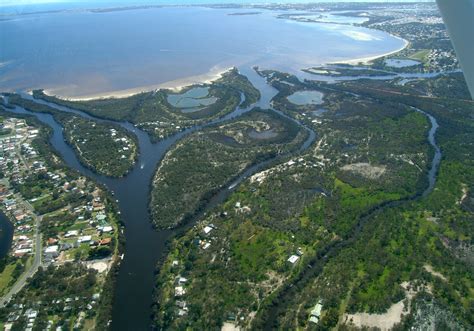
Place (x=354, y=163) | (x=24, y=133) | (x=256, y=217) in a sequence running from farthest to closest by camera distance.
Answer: (x=24, y=133)
(x=354, y=163)
(x=256, y=217)

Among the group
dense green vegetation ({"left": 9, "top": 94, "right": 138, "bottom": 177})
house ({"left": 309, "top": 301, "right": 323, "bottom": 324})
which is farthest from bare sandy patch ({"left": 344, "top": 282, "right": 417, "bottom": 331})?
dense green vegetation ({"left": 9, "top": 94, "right": 138, "bottom": 177})

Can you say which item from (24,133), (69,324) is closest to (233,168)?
(69,324)

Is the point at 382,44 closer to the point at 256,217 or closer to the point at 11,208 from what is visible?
the point at 256,217

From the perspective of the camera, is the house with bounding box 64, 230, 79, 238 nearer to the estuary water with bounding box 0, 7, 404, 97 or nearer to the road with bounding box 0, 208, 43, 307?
the road with bounding box 0, 208, 43, 307

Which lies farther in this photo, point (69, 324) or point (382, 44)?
point (382, 44)

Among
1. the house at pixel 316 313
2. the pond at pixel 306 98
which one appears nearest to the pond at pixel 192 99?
the pond at pixel 306 98
